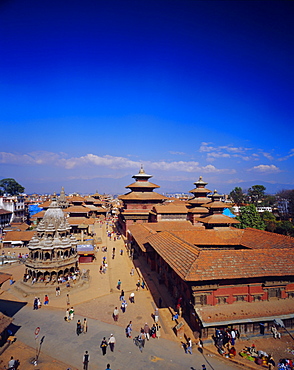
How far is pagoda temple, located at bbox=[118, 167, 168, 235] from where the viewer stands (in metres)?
36.1

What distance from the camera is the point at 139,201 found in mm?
37781

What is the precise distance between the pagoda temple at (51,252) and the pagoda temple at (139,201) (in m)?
15.7

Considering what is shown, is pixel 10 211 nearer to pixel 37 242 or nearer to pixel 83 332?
pixel 37 242

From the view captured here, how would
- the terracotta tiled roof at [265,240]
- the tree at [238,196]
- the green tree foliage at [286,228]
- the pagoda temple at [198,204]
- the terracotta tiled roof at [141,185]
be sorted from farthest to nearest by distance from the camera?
1. the tree at [238,196]
2. the terracotta tiled roof at [141,185]
3. the green tree foliage at [286,228]
4. the pagoda temple at [198,204]
5. the terracotta tiled roof at [265,240]

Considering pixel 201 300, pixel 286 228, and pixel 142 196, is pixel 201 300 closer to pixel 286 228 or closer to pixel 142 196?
pixel 142 196

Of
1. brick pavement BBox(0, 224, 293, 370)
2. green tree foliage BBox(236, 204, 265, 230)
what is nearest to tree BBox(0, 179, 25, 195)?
brick pavement BBox(0, 224, 293, 370)

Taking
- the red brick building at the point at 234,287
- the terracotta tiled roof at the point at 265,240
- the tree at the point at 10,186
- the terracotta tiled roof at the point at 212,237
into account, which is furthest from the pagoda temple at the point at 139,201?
the tree at the point at 10,186

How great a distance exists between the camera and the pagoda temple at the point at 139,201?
36094 mm

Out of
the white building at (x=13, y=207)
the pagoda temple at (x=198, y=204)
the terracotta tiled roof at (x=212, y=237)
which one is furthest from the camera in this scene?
the white building at (x=13, y=207)

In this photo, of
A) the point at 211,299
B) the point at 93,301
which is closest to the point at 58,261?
the point at 93,301

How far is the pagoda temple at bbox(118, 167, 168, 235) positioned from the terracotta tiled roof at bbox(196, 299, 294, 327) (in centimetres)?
2526

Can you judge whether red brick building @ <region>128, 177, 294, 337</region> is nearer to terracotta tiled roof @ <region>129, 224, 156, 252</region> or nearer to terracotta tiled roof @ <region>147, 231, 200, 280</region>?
terracotta tiled roof @ <region>147, 231, 200, 280</region>

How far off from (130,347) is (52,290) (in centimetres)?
884

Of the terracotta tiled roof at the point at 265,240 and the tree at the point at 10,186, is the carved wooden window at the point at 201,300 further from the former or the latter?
the tree at the point at 10,186
